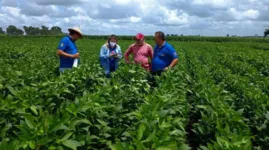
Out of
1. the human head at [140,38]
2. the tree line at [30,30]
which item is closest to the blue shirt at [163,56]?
the human head at [140,38]

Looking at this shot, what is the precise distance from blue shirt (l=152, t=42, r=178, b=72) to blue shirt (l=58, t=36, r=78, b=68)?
5.66 ft

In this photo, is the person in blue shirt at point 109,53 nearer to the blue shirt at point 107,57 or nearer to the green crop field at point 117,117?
the blue shirt at point 107,57

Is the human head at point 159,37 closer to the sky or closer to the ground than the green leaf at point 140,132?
closer to the sky

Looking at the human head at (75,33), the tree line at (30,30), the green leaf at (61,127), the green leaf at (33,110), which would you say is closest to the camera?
the green leaf at (61,127)

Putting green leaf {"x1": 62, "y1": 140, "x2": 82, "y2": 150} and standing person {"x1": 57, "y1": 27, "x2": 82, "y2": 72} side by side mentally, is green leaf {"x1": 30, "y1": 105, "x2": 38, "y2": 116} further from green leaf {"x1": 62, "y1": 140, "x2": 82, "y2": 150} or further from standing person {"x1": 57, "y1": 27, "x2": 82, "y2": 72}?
standing person {"x1": 57, "y1": 27, "x2": 82, "y2": 72}

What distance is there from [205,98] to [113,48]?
11.6 feet

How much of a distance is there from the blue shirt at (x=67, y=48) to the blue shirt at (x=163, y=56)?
1724 mm

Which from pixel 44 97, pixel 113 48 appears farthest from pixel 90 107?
Result: pixel 113 48

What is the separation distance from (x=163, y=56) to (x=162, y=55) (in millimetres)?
31

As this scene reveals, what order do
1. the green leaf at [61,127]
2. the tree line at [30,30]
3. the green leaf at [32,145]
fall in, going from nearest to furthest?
the green leaf at [32,145]
the green leaf at [61,127]
the tree line at [30,30]

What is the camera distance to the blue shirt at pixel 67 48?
673 cm

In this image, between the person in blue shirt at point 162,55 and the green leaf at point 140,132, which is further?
the person in blue shirt at point 162,55

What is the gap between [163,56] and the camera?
7250 millimetres

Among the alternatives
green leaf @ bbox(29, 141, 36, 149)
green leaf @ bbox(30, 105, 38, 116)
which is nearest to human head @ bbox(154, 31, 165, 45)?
green leaf @ bbox(30, 105, 38, 116)
